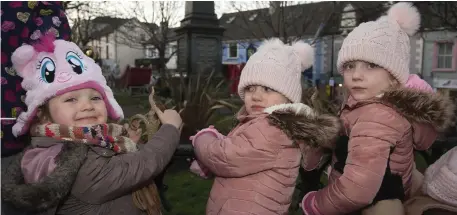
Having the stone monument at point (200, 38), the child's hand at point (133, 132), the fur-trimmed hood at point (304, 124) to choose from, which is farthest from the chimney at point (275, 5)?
the fur-trimmed hood at point (304, 124)

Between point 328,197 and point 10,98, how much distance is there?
1.85 metres

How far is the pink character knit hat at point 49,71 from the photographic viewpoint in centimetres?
181

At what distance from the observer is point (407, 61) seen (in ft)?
6.73

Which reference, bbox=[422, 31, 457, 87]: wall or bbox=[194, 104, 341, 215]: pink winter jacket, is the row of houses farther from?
bbox=[194, 104, 341, 215]: pink winter jacket

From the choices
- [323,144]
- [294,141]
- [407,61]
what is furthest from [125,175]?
[407,61]

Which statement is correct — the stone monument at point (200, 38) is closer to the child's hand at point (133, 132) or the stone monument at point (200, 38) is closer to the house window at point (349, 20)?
the house window at point (349, 20)

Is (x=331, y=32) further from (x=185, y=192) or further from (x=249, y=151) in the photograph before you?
(x=249, y=151)

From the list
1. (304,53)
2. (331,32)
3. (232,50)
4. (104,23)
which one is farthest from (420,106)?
(232,50)

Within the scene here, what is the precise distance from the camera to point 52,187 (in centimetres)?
159

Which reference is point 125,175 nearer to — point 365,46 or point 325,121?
point 325,121

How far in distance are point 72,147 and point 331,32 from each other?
21273 mm

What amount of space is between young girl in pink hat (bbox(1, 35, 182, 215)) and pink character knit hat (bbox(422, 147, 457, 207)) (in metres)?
1.31

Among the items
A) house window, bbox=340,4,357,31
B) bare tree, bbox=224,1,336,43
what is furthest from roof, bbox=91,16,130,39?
house window, bbox=340,4,357,31

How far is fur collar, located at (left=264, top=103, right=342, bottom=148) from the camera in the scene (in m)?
1.83
